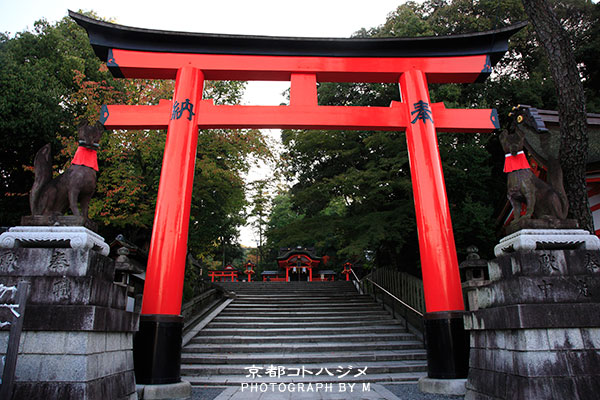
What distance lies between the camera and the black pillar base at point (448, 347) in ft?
15.2

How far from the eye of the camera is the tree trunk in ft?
15.5

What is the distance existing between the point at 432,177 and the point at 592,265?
241 cm

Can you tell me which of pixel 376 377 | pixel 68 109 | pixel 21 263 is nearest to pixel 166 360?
pixel 21 263

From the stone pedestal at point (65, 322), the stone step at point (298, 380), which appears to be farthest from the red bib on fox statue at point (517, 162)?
the stone pedestal at point (65, 322)

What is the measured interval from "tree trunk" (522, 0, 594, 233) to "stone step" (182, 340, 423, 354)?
14.3 feet

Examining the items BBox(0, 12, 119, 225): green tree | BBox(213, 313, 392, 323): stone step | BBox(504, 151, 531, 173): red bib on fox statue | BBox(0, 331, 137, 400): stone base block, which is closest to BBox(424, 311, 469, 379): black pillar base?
BBox(504, 151, 531, 173): red bib on fox statue

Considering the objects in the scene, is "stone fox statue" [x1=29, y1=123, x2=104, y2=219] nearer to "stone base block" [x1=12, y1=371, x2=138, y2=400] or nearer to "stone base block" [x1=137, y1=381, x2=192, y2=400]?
"stone base block" [x1=12, y1=371, x2=138, y2=400]

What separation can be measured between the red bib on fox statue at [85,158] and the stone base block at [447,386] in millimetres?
5007

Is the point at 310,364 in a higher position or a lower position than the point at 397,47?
lower

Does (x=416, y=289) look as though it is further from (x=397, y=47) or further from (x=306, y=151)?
(x=397, y=47)

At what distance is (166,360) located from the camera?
4.57 meters

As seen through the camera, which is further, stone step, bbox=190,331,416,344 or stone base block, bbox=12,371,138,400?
stone step, bbox=190,331,416,344

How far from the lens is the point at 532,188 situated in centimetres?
384

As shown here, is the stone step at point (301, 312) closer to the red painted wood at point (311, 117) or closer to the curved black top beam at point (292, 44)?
the red painted wood at point (311, 117)
